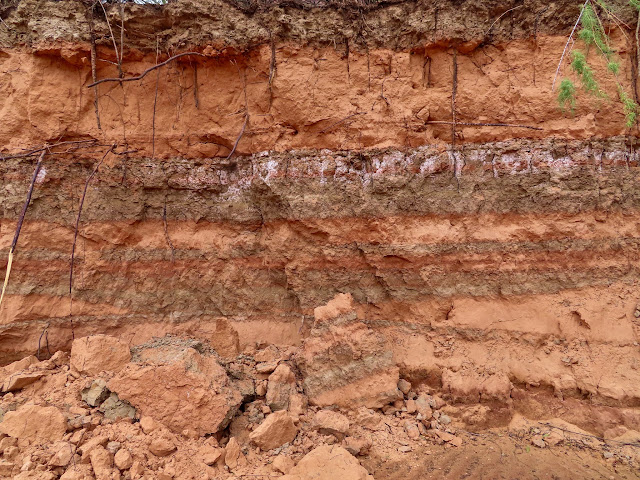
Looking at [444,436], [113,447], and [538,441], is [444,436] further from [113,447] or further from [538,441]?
[113,447]

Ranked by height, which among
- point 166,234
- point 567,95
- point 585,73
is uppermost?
point 585,73

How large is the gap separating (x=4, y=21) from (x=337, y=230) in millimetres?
4486

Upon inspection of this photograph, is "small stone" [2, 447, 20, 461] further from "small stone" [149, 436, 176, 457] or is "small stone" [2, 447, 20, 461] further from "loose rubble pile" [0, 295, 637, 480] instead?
"small stone" [149, 436, 176, 457]

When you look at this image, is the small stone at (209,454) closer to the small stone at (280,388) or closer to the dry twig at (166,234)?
the small stone at (280,388)

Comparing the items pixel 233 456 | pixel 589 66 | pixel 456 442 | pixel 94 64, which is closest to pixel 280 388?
pixel 233 456

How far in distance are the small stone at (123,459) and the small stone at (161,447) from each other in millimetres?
160

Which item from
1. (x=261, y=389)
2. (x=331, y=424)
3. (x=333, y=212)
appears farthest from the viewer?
(x=333, y=212)

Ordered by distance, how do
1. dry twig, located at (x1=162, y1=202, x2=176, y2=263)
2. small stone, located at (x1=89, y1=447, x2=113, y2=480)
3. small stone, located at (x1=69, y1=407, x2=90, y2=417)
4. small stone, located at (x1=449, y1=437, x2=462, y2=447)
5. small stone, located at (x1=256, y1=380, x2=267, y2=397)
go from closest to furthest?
small stone, located at (x1=89, y1=447, x2=113, y2=480), small stone, located at (x1=69, y1=407, x2=90, y2=417), small stone, located at (x1=449, y1=437, x2=462, y2=447), small stone, located at (x1=256, y1=380, x2=267, y2=397), dry twig, located at (x1=162, y1=202, x2=176, y2=263)

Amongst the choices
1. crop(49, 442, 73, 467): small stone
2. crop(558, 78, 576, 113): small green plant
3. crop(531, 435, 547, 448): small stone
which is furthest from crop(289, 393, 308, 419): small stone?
crop(558, 78, 576, 113): small green plant

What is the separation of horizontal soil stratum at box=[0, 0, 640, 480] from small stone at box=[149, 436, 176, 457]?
1.60 ft

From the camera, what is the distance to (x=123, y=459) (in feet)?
8.82

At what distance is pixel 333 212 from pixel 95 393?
286 centimetres

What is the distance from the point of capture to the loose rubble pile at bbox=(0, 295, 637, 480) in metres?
2.76

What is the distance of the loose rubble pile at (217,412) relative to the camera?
2.76m
